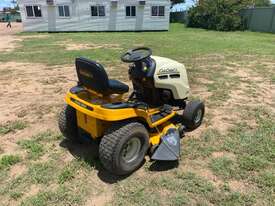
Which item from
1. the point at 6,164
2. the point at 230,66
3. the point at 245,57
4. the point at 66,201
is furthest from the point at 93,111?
the point at 245,57

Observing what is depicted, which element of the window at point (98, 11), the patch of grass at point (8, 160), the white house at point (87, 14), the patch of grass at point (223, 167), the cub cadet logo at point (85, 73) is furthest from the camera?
the window at point (98, 11)

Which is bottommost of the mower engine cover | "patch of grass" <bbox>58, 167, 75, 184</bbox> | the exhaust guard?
"patch of grass" <bbox>58, 167, 75, 184</bbox>

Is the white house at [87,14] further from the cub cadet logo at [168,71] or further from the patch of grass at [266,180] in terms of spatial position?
the patch of grass at [266,180]

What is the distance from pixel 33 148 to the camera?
3219mm

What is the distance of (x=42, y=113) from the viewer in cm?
427

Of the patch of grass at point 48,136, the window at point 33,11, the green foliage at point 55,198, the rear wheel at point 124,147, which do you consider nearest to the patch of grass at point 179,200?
the rear wheel at point 124,147

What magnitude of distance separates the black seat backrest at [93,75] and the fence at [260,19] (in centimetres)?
1945

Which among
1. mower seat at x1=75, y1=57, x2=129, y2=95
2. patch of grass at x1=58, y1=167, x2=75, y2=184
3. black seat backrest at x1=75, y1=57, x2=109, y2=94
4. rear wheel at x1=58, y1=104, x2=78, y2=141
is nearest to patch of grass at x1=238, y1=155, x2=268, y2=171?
mower seat at x1=75, y1=57, x2=129, y2=95

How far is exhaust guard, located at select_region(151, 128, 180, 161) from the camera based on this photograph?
9.13 ft

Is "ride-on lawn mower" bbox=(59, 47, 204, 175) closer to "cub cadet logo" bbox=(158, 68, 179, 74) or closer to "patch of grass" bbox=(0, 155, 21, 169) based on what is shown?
"cub cadet logo" bbox=(158, 68, 179, 74)

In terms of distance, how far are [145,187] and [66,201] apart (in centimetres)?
74

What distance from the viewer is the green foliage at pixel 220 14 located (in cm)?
2081

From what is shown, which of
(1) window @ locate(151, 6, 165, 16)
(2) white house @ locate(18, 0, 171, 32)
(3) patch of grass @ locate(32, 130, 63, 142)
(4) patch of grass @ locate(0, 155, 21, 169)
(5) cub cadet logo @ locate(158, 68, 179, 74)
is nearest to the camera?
(4) patch of grass @ locate(0, 155, 21, 169)

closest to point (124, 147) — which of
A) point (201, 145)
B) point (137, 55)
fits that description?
point (137, 55)
